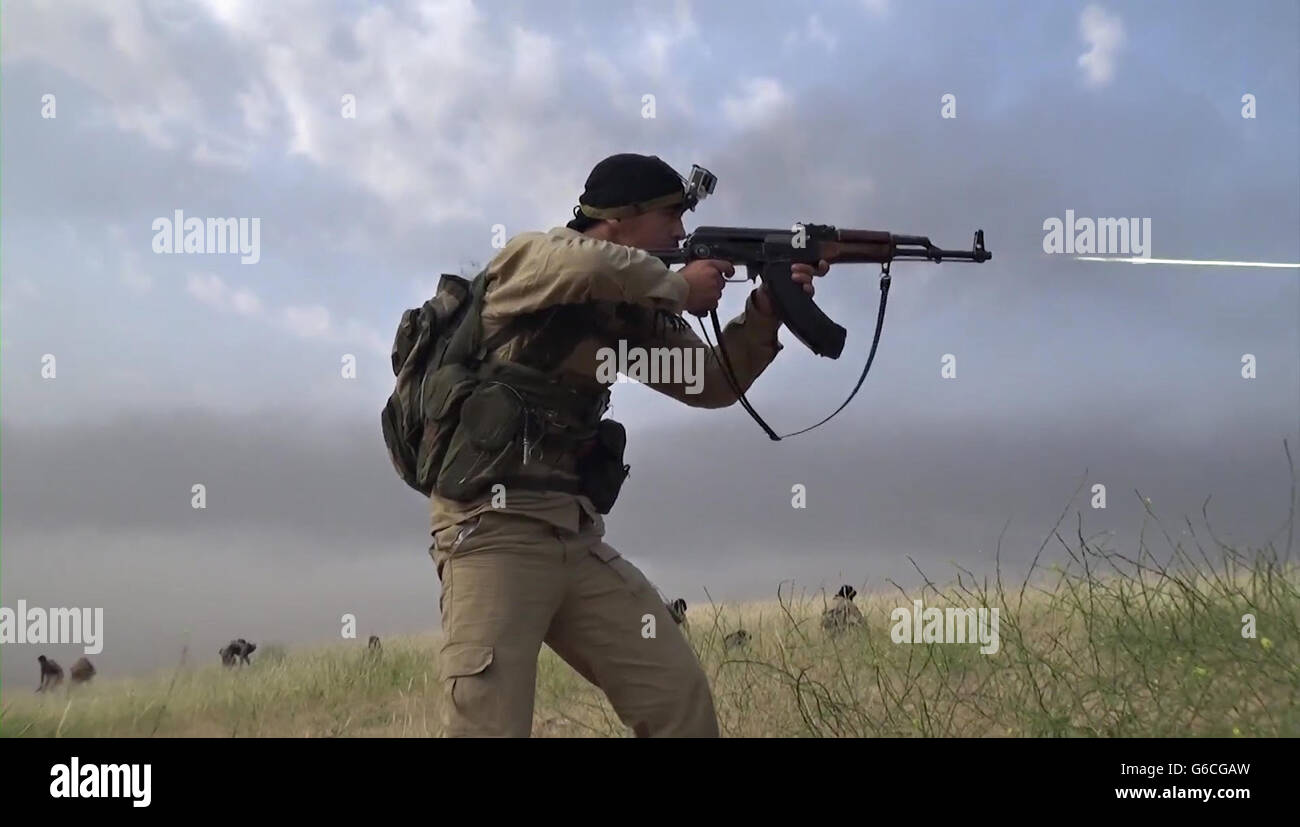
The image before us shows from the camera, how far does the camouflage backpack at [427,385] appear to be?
12.7 ft

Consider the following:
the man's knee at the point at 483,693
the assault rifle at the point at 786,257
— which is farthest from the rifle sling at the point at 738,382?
the man's knee at the point at 483,693

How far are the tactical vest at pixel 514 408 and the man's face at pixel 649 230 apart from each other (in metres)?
0.45

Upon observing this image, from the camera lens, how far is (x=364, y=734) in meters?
6.60

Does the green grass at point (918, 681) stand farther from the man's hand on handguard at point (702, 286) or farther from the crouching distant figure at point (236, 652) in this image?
the man's hand on handguard at point (702, 286)

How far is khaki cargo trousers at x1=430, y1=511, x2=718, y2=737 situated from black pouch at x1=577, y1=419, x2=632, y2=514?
0.12 m

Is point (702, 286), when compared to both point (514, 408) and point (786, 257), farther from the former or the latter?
point (514, 408)

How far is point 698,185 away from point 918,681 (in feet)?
9.92

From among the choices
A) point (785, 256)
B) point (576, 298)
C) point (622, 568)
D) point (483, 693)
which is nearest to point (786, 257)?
point (785, 256)

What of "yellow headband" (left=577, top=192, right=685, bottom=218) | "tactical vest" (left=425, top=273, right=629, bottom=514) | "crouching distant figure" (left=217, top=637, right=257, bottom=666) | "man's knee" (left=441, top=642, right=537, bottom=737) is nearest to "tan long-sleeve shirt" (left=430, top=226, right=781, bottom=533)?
"tactical vest" (left=425, top=273, right=629, bottom=514)

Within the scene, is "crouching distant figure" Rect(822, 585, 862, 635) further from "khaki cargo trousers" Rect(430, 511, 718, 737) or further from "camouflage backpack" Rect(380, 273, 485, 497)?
"camouflage backpack" Rect(380, 273, 485, 497)

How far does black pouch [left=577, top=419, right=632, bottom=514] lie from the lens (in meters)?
4.01

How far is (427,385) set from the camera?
396 centimetres
